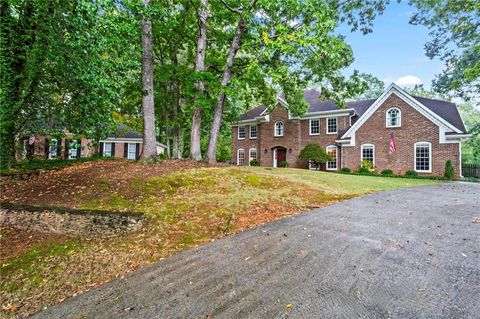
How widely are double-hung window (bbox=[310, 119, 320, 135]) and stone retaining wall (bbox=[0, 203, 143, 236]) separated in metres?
19.8

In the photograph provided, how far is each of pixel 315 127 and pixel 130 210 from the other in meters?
19.7

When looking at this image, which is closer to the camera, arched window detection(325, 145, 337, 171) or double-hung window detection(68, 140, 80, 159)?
double-hung window detection(68, 140, 80, 159)

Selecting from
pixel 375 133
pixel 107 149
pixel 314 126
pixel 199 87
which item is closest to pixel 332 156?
pixel 314 126

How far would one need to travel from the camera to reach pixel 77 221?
15.4 feet

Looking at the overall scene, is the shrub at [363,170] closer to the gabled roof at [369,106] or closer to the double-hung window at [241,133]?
the gabled roof at [369,106]

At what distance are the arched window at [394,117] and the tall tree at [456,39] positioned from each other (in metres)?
3.27

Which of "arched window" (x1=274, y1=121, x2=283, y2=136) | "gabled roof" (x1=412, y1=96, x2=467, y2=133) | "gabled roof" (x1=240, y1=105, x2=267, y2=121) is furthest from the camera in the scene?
"gabled roof" (x1=240, y1=105, x2=267, y2=121)

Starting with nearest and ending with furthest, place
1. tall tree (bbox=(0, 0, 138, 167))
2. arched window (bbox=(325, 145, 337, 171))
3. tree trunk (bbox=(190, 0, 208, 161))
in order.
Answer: tall tree (bbox=(0, 0, 138, 167))
tree trunk (bbox=(190, 0, 208, 161))
arched window (bbox=(325, 145, 337, 171))

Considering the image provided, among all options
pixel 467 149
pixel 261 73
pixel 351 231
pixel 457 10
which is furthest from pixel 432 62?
pixel 351 231

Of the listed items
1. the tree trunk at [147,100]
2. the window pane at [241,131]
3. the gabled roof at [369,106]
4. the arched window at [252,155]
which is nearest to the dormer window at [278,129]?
the gabled roof at [369,106]

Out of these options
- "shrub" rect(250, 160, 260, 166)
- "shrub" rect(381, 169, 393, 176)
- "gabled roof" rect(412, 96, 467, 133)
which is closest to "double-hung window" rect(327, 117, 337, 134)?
"shrub" rect(381, 169, 393, 176)

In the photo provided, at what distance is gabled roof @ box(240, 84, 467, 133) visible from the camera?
1673 centimetres

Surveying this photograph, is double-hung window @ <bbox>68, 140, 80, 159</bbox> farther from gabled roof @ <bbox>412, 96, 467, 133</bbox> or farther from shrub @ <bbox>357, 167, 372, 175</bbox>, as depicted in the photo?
gabled roof @ <bbox>412, 96, 467, 133</bbox>

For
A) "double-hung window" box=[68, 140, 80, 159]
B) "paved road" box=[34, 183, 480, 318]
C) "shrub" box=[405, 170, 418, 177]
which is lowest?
"paved road" box=[34, 183, 480, 318]
